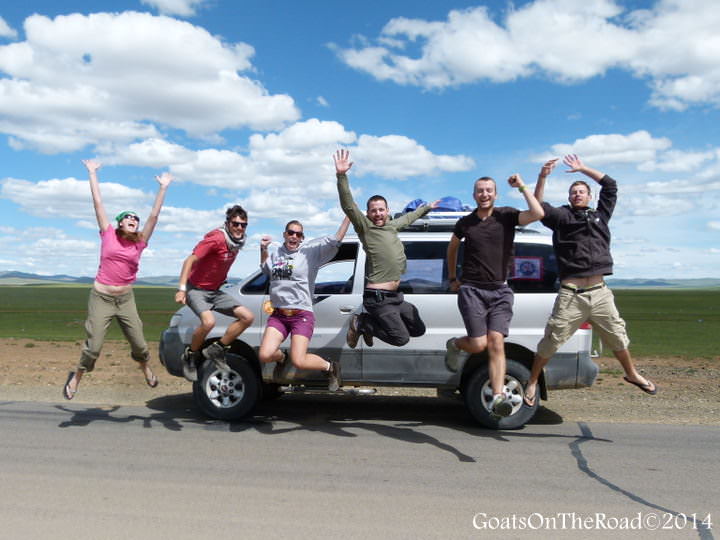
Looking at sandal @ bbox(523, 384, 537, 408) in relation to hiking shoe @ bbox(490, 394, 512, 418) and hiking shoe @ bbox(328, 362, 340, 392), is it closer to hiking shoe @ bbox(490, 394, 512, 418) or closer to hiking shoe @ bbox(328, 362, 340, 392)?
hiking shoe @ bbox(490, 394, 512, 418)

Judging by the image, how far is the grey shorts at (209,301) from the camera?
21.5ft

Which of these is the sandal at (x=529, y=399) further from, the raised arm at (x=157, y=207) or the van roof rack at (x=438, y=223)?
the raised arm at (x=157, y=207)

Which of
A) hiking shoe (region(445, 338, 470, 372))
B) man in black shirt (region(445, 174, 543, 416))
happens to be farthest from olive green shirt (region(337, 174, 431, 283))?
hiking shoe (region(445, 338, 470, 372))

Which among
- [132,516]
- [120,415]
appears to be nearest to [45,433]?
[120,415]

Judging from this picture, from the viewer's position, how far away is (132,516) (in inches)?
158

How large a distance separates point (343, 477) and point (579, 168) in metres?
3.44

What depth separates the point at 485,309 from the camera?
19.4 ft

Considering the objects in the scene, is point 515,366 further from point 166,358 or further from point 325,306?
point 166,358

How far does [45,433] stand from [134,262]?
5.97 feet

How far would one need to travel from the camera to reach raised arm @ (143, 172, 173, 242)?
6.71 m

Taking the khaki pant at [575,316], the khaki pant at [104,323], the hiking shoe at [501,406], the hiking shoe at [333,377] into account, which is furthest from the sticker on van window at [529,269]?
the khaki pant at [104,323]

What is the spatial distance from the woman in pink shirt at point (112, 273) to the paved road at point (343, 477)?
827mm

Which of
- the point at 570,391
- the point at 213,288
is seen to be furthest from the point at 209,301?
the point at 570,391

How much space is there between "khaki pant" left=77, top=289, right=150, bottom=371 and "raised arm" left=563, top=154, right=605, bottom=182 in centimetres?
438
